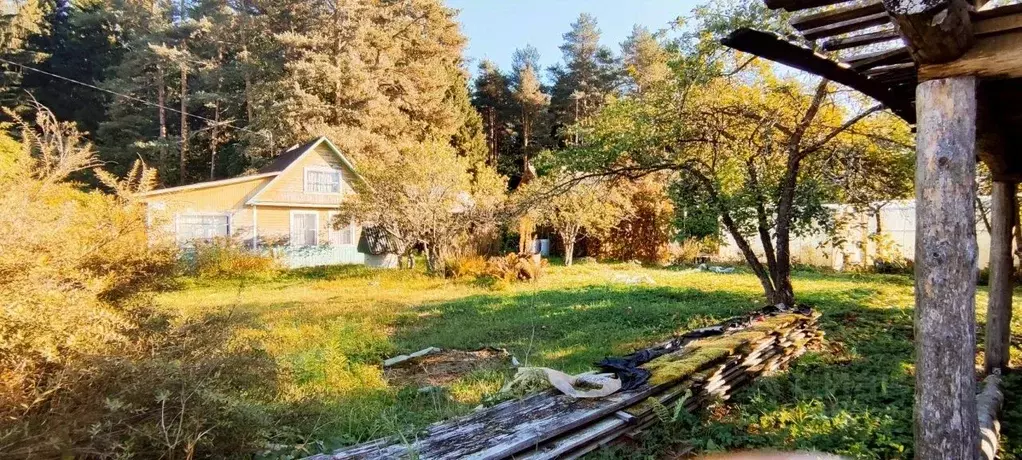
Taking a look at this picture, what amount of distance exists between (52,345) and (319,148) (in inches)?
641

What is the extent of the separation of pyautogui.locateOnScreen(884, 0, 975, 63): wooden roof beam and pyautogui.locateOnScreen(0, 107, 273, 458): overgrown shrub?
329 cm

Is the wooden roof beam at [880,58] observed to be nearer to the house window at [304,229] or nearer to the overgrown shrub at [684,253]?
the overgrown shrub at [684,253]

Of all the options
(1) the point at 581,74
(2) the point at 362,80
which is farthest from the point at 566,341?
(1) the point at 581,74

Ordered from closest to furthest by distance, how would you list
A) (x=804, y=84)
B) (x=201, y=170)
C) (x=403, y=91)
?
(x=804, y=84) < (x=403, y=91) < (x=201, y=170)

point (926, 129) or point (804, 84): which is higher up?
point (804, 84)

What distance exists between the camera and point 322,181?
17.8 metres

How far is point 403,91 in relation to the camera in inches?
945

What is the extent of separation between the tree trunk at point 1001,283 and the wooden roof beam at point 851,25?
137 inches

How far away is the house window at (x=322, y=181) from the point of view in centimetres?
1739

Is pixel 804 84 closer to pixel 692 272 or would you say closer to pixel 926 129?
pixel 926 129

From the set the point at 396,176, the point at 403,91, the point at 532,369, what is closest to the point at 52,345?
the point at 532,369

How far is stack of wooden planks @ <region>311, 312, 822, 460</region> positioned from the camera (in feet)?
8.54

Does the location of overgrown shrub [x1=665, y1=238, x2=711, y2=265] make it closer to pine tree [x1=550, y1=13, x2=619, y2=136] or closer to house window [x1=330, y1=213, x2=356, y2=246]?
house window [x1=330, y1=213, x2=356, y2=246]

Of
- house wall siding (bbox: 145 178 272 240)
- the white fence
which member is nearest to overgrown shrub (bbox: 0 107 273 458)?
the white fence
